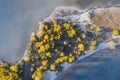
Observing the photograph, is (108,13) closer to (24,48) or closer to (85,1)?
(85,1)

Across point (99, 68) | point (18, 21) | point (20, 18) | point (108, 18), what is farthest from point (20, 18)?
point (99, 68)

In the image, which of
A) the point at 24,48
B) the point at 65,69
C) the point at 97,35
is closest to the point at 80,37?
the point at 97,35

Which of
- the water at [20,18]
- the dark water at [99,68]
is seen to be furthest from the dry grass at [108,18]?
the dark water at [99,68]

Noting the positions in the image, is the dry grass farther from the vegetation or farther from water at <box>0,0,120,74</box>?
the vegetation

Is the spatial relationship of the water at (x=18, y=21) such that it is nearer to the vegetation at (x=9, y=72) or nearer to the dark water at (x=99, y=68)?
the vegetation at (x=9, y=72)

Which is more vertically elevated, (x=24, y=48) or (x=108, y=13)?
(x=108, y=13)

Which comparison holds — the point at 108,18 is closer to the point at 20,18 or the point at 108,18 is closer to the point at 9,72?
the point at 20,18
